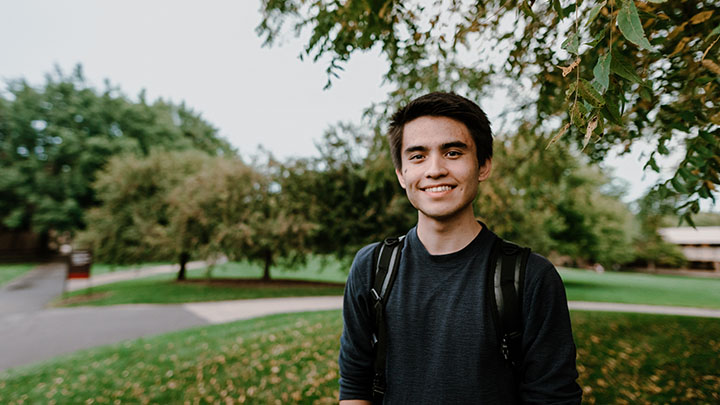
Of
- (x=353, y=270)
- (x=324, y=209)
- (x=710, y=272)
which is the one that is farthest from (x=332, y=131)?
(x=710, y=272)

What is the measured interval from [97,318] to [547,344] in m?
12.9

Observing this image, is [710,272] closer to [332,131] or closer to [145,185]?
[332,131]

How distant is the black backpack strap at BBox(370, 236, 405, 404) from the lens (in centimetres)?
157

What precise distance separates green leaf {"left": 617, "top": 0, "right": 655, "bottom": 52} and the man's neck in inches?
31.1

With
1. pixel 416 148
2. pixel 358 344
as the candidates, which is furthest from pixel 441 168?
pixel 358 344

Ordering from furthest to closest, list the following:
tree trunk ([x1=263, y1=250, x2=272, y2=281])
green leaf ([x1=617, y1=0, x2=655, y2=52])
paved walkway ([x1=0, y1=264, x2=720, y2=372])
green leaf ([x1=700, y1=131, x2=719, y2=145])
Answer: tree trunk ([x1=263, y1=250, x2=272, y2=281]), paved walkway ([x1=0, y1=264, x2=720, y2=372]), green leaf ([x1=700, y1=131, x2=719, y2=145]), green leaf ([x1=617, y1=0, x2=655, y2=52])

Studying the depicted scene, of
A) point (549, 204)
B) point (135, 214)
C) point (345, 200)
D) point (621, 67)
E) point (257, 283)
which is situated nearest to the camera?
point (621, 67)

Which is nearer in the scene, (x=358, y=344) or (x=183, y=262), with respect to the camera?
(x=358, y=344)

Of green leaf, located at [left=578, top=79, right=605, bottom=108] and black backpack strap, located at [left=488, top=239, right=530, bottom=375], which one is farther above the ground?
green leaf, located at [left=578, top=79, right=605, bottom=108]

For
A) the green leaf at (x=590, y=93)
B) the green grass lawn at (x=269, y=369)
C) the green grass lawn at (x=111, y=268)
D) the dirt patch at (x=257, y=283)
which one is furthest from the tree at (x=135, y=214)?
the green leaf at (x=590, y=93)

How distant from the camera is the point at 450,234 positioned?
1.56 metres

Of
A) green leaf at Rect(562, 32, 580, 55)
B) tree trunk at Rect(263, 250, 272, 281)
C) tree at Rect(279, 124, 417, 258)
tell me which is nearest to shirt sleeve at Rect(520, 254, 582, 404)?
green leaf at Rect(562, 32, 580, 55)

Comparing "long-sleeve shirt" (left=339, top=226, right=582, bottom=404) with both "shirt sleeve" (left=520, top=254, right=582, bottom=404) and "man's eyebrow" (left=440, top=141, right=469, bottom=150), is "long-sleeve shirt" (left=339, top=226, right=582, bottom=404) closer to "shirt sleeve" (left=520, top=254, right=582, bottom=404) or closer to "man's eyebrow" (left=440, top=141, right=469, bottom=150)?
"shirt sleeve" (left=520, top=254, right=582, bottom=404)

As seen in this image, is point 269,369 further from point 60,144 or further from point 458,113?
point 60,144
